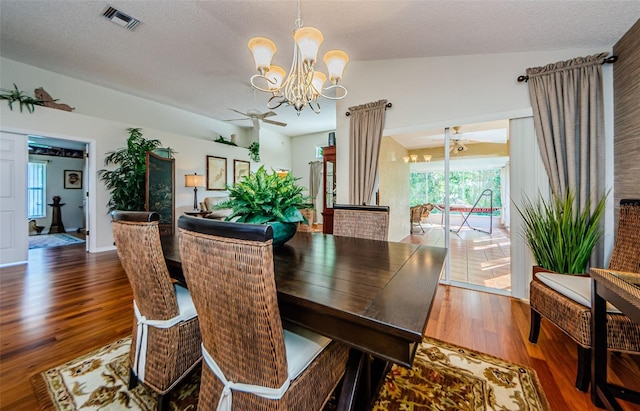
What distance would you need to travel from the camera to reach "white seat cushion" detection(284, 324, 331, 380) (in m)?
0.88

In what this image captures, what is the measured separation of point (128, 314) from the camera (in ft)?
7.18

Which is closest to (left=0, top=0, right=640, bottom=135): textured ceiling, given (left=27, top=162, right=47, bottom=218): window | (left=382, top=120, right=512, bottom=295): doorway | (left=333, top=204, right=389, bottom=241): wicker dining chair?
(left=382, top=120, right=512, bottom=295): doorway

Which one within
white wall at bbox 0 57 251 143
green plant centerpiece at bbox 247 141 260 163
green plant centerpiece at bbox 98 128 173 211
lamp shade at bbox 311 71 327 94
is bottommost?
green plant centerpiece at bbox 98 128 173 211

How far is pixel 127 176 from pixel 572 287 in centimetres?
610

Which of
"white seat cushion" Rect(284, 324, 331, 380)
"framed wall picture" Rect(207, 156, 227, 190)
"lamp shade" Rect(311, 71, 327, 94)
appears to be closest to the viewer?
"white seat cushion" Rect(284, 324, 331, 380)

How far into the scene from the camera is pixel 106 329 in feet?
6.35

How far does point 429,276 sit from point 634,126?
222 centimetres

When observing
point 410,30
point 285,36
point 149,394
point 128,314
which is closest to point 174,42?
point 285,36

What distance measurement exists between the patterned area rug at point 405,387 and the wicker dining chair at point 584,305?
33 centimetres

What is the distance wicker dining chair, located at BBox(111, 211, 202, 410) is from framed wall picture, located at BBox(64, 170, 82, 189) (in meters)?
8.56

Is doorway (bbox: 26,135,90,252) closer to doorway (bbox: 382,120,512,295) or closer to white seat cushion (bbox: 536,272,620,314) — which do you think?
doorway (bbox: 382,120,512,295)

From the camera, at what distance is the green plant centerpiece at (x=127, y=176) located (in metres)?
4.51

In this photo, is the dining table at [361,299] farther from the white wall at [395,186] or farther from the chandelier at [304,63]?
the white wall at [395,186]

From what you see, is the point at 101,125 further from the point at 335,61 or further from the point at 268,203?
the point at 268,203
